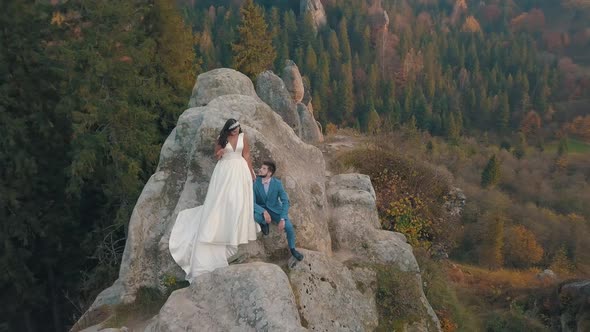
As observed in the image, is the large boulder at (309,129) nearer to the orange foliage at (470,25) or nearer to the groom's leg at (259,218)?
the groom's leg at (259,218)

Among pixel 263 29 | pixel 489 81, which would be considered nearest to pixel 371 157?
pixel 263 29

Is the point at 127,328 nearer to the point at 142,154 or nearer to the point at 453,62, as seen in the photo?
the point at 142,154

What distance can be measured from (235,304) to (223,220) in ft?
6.43

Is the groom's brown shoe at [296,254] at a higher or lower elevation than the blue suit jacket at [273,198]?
lower

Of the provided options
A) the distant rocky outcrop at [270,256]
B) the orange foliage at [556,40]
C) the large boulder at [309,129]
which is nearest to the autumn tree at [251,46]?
the large boulder at [309,129]

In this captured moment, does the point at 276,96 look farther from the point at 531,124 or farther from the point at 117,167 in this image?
the point at 531,124

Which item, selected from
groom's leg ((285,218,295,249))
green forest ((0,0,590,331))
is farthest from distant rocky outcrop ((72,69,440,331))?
green forest ((0,0,590,331))

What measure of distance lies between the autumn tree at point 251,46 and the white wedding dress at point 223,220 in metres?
28.0

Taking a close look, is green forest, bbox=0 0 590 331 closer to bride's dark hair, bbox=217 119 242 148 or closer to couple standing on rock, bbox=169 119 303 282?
couple standing on rock, bbox=169 119 303 282

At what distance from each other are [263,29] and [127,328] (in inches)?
1257

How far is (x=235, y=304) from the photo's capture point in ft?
25.4

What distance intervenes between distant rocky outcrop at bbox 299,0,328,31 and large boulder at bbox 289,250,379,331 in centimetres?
12399

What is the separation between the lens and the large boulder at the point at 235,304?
7426 millimetres

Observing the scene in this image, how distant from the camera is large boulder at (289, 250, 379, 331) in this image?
8.46 meters
